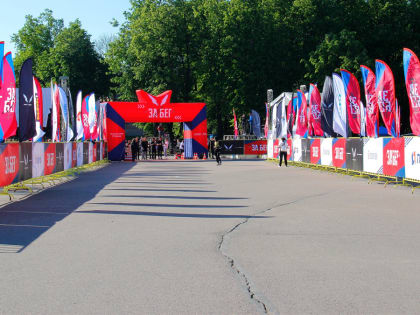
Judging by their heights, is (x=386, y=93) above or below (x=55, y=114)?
above

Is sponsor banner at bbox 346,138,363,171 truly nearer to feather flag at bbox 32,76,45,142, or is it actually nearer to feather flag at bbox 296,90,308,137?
feather flag at bbox 296,90,308,137

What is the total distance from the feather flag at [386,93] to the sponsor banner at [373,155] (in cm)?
61

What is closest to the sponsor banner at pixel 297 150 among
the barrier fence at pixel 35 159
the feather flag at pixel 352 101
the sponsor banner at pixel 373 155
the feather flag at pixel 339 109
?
the feather flag at pixel 339 109

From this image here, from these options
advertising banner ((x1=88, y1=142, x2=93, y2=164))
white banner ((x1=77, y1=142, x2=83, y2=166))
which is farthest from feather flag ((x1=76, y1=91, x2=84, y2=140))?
white banner ((x1=77, y1=142, x2=83, y2=166))

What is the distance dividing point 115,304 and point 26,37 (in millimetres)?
78283

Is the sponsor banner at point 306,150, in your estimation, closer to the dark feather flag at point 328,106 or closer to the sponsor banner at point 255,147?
the dark feather flag at point 328,106

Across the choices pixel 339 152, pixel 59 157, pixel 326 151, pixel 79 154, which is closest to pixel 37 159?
pixel 59 157

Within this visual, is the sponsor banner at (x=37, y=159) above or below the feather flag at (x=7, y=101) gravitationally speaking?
below

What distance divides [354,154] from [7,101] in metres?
12.4

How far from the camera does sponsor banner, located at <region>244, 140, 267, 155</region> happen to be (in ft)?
153

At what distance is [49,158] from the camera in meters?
18.8

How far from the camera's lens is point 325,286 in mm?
5387

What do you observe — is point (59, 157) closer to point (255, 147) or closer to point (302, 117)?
point (302, 117)

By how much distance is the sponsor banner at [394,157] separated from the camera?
1634 centimetres
